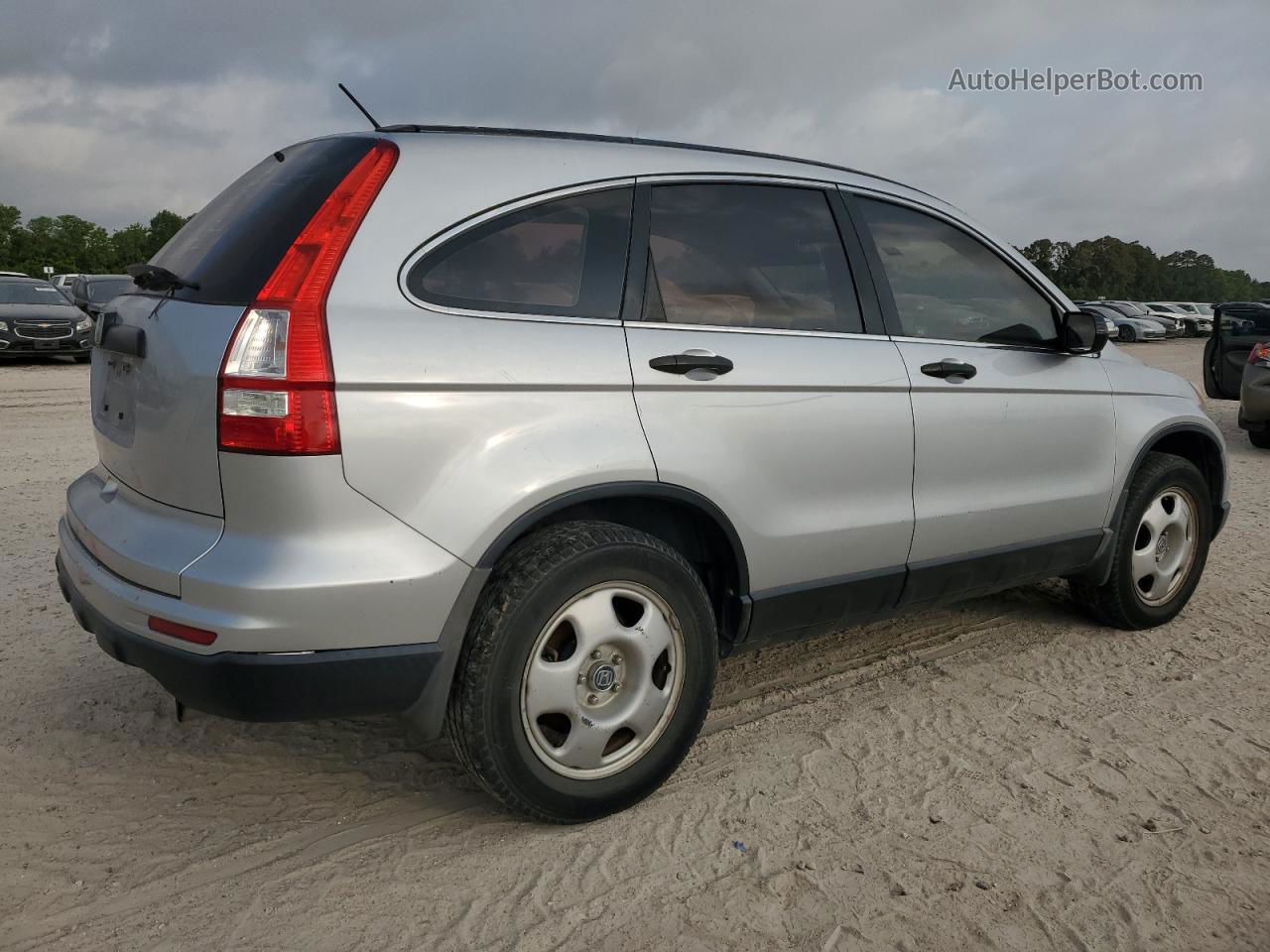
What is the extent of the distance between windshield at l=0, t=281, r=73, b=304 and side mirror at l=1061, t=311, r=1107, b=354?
17161mm

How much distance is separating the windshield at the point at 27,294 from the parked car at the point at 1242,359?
56.0ft

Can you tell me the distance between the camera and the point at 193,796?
2977mm

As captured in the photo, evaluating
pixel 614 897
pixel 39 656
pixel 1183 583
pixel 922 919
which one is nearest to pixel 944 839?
pixel 922 919

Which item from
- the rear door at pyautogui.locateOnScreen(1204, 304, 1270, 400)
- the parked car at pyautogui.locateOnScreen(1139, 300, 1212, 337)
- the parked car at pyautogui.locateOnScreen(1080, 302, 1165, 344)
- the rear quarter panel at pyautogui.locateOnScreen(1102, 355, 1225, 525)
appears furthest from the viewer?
the parked car at pyautogui.locateOnScreen(1139, 300, 1212, 337)

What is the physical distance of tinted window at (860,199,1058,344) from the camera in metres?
3.56

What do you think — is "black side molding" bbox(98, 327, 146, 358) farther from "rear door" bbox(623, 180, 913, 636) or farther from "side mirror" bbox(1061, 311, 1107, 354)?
"side mirror" bbox(1061, 311, 1107, 354)

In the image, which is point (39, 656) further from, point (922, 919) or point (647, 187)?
point (922, 919)

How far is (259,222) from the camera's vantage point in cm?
254

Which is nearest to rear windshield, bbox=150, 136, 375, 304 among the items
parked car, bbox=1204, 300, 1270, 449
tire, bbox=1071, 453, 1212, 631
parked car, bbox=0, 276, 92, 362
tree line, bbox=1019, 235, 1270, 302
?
tire, bbox=1071, 453, 1212, 631

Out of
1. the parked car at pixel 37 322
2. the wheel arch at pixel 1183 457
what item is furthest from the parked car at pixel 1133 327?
the wheel arch at pixel 1183 457

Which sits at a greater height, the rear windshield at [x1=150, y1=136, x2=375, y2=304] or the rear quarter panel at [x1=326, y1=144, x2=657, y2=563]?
the rear windshield at [x1=150, y1=136, x2=375, y2=304]

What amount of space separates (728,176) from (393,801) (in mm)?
2131

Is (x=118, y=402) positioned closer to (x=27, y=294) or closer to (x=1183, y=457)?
(x=1183, y=457)

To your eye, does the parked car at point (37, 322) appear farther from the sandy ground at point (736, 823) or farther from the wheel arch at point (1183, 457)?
the wheel arch at point (1183, 457)
